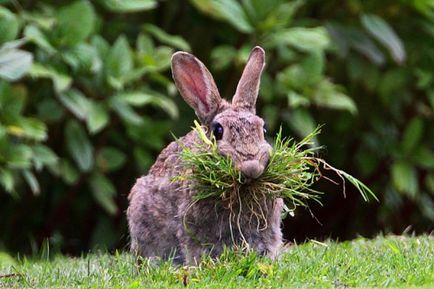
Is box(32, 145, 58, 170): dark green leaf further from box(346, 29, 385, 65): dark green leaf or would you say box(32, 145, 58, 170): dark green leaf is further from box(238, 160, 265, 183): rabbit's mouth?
box(238, 160, 265, 183): rabbit's mouth

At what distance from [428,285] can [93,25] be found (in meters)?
4.24

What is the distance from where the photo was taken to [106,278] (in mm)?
5047

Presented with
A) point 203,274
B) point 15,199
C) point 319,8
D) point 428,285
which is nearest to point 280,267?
point 203,274

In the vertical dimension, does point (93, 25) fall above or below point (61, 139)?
above

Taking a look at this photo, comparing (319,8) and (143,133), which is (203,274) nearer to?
(143,133)

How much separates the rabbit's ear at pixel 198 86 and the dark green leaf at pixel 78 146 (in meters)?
2.69

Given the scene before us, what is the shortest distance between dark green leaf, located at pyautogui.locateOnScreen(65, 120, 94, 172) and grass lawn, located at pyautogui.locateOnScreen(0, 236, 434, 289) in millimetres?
2449

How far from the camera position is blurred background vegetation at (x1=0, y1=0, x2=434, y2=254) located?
7.94m

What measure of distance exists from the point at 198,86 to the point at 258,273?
125 centimetres

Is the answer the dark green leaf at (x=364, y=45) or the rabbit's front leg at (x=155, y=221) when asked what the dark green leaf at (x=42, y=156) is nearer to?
the rabbit's front leg at (x=155, y=221)

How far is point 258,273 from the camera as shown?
491cm

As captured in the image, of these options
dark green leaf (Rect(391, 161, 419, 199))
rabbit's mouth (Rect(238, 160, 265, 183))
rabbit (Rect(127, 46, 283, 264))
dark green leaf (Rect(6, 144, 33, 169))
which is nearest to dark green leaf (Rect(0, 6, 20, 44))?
dark green leaf (Rect(6, 144, 33, 169))

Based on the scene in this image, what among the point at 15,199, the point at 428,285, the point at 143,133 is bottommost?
the point at 15,199

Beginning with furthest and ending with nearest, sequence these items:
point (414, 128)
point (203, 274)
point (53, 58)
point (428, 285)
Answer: point (414, 128)
point (53, 58)
point (203, 274)
point (428, 285)
